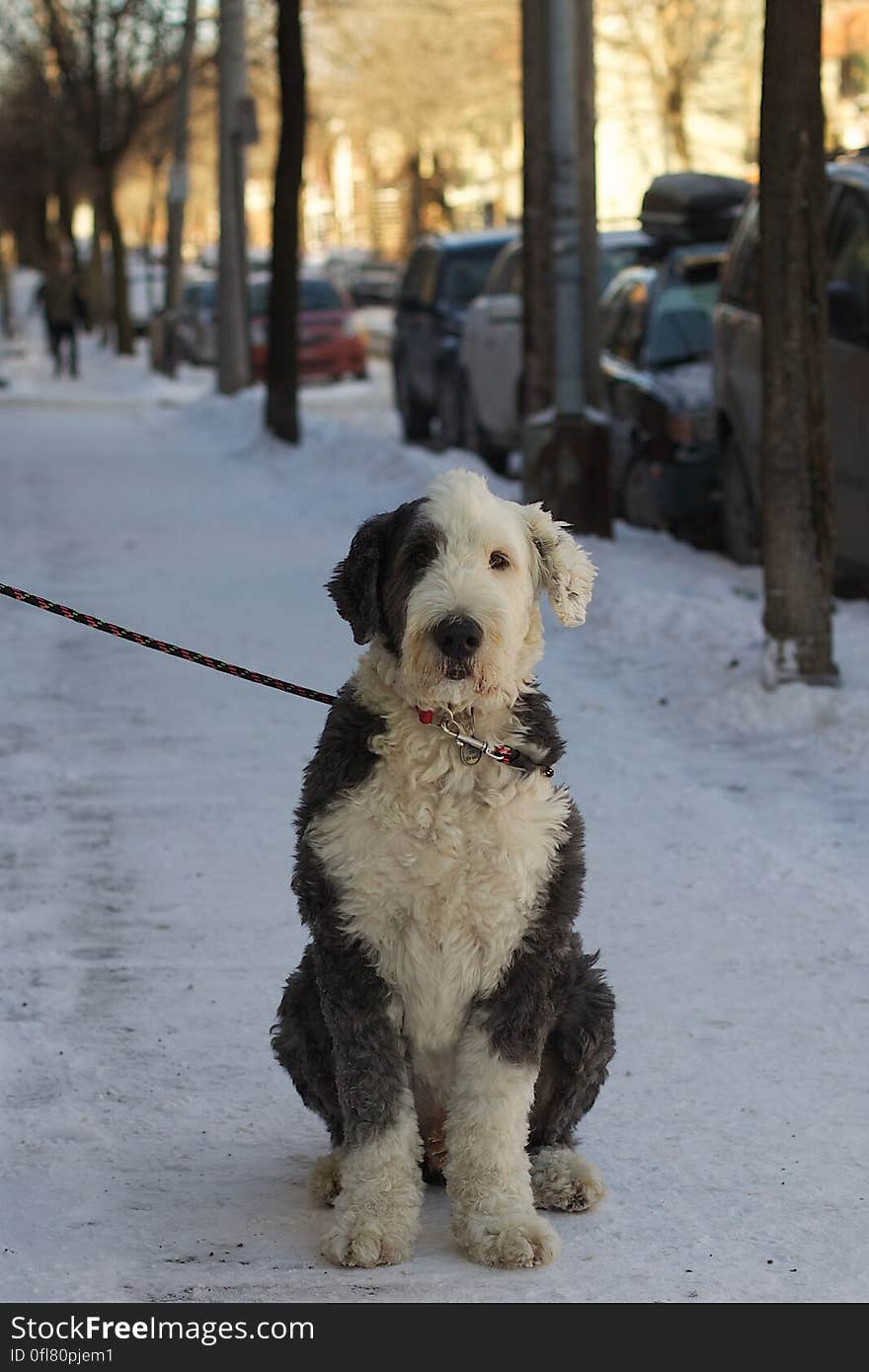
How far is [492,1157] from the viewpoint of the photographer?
3.98 meters

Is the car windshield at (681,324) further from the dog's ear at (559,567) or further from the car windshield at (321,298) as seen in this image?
the car windshield at (321,298)

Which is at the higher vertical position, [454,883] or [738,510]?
[454,883]

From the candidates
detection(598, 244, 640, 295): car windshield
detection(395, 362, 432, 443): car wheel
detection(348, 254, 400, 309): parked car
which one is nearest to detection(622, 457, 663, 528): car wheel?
detection(598, 244, 640, 295): car windshield

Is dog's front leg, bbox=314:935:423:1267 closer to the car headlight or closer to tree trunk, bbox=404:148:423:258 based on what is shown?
the car headlight

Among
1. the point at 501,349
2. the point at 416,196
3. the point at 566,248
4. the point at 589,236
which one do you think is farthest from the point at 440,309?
the point at 416,196

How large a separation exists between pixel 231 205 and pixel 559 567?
23553 millimetres

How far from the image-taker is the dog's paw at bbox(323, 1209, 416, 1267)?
155 inches

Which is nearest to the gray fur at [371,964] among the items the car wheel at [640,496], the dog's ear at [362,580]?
the dog's ear at [362,580]

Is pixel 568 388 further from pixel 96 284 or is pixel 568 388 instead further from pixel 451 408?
pixel 96 284

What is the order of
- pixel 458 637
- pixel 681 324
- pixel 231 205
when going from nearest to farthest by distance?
pixel 458 637
pixel 681 324
pixel 231 205

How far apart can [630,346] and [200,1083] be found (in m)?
10.3
